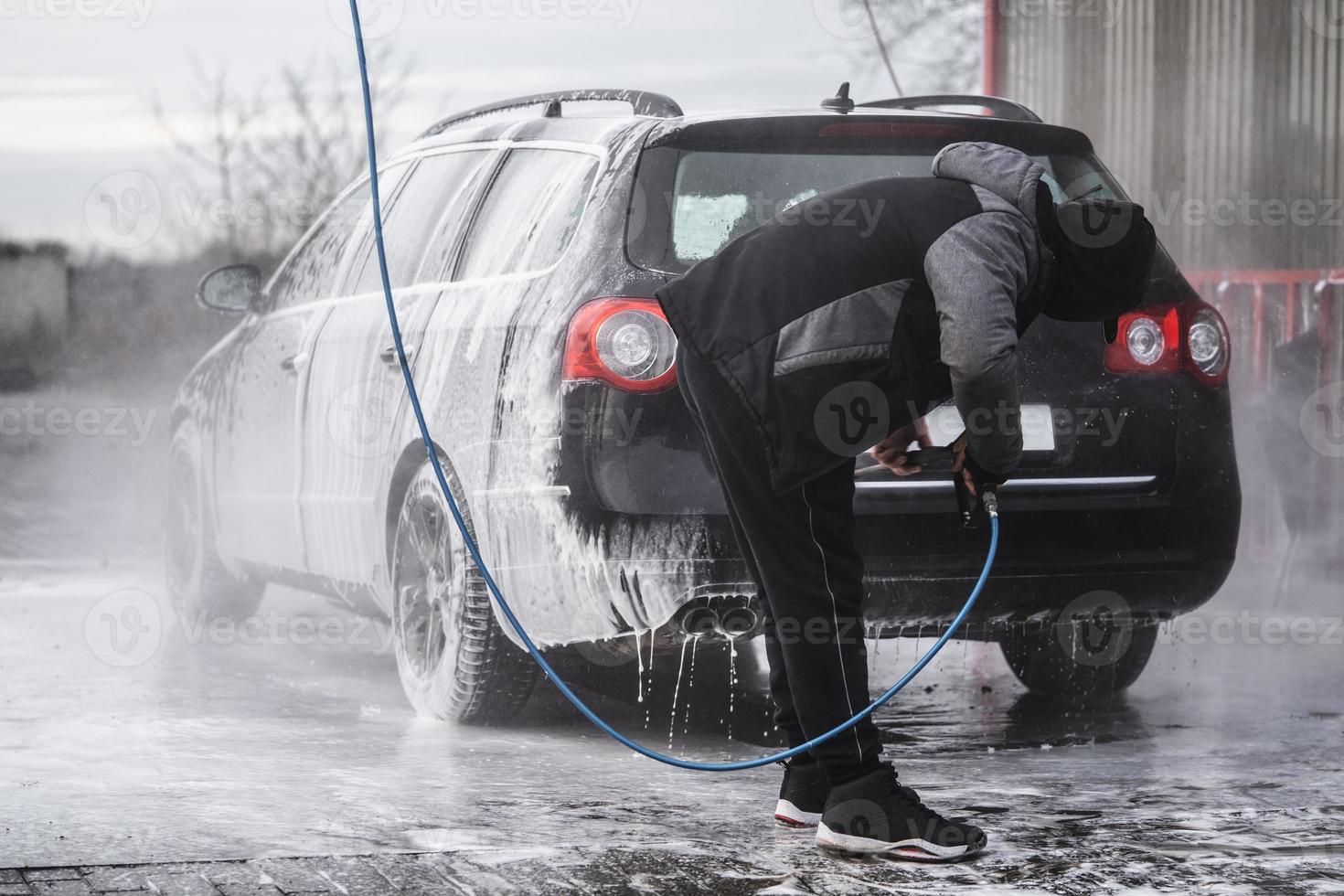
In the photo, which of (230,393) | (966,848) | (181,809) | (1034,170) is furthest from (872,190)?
(230,393)

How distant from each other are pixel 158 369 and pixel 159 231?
7.72 feet

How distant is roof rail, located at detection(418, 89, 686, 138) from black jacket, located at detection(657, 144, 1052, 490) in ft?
4.48

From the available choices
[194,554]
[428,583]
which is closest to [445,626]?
[428,583]

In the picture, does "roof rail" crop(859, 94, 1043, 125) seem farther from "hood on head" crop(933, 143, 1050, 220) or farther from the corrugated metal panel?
the corrugated metal panel

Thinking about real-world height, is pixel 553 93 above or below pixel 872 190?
above

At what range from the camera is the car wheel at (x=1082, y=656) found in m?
6.07

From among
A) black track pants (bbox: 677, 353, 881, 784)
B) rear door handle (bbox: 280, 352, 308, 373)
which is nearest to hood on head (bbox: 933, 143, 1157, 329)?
black track pants (bbox: 677, 353, 881, 784)

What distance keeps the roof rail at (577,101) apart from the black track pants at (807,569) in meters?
1.42

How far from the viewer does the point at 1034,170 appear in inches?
153

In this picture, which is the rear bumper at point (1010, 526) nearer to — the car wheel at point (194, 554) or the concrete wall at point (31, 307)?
the car wheel at point (194, 554)

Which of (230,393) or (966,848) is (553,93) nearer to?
(230,393)

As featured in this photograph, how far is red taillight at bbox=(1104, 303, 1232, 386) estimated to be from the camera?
A: 5.11 m

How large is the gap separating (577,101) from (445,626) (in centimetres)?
161

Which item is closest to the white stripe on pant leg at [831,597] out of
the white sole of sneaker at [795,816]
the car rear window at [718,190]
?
the white sole of sneaker at [795,816]
